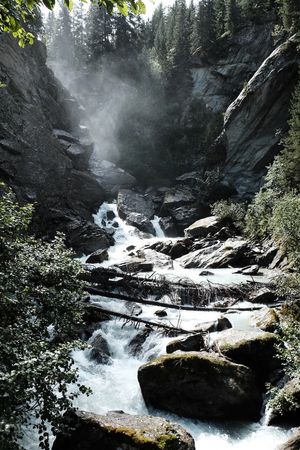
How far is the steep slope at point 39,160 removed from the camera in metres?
30.6

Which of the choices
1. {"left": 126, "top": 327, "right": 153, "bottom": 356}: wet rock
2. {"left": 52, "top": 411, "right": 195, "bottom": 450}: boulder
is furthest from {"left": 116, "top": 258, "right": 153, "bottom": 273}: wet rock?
{"left": 52, "top": 411, "right": 195, "bottom": 450}: boulder

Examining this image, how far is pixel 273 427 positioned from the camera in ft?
27.5

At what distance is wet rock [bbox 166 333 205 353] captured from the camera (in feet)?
35.2

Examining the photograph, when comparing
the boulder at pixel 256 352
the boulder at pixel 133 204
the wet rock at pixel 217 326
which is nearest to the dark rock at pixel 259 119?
the boulder at pixel 133 204

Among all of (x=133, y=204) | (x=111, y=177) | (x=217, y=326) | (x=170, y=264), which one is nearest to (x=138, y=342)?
(x=217, y=326)

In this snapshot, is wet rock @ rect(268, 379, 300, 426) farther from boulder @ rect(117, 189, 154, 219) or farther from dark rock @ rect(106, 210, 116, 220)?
dark rock @ rect(106, 210, 116, 220)

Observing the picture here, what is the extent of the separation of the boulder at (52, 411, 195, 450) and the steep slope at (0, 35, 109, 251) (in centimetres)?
2436

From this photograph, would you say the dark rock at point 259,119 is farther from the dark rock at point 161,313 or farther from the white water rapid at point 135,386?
the white water rapid at point 135,386

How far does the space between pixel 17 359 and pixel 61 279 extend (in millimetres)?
2626

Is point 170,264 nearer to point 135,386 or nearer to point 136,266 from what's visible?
point 136,266

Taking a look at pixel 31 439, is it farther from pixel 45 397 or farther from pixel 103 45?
pixel 103 45

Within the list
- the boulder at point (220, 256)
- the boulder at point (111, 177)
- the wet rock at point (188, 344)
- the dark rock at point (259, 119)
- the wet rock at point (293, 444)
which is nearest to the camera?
the wet rock at point (293, 444)

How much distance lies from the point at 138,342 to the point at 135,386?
237 centimetres

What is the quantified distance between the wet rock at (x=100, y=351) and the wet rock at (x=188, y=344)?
2.30 metres
